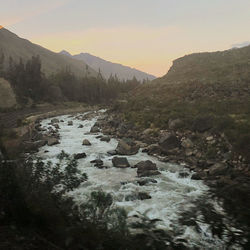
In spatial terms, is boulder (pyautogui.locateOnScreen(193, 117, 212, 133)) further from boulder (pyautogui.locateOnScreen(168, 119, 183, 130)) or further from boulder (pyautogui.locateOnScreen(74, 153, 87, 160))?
boulder (pyautogui.locateOnScreen(74, 153, 87, 160))

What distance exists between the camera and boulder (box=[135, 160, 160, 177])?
13.4 m

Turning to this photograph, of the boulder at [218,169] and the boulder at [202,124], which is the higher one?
the boulder at [202,124]

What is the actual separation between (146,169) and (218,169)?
3.79 m

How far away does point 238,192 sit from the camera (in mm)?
11188

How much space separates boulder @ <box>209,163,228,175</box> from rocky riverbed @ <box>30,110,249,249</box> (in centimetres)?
94

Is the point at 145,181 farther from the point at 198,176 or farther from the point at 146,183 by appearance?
the point at 198,176

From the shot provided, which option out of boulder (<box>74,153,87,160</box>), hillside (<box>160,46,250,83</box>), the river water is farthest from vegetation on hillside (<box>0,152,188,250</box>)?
hillside (<box>160,46,250,83</box>)

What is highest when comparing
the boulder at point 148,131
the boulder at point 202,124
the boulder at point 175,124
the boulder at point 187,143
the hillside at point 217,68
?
the hillside at point 217,68

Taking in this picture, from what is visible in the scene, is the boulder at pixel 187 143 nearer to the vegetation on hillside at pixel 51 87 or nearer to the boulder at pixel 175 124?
the boulder at pixel 175 124

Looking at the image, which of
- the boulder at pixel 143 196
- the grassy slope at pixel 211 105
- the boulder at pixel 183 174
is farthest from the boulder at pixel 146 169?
the grassy slope at pixel 211 105

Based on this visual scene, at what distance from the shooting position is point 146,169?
45.6ft

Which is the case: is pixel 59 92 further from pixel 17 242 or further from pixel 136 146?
pixel 17 242

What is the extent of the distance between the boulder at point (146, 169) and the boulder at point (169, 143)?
344 centimetres

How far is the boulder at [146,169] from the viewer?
1336 cm
